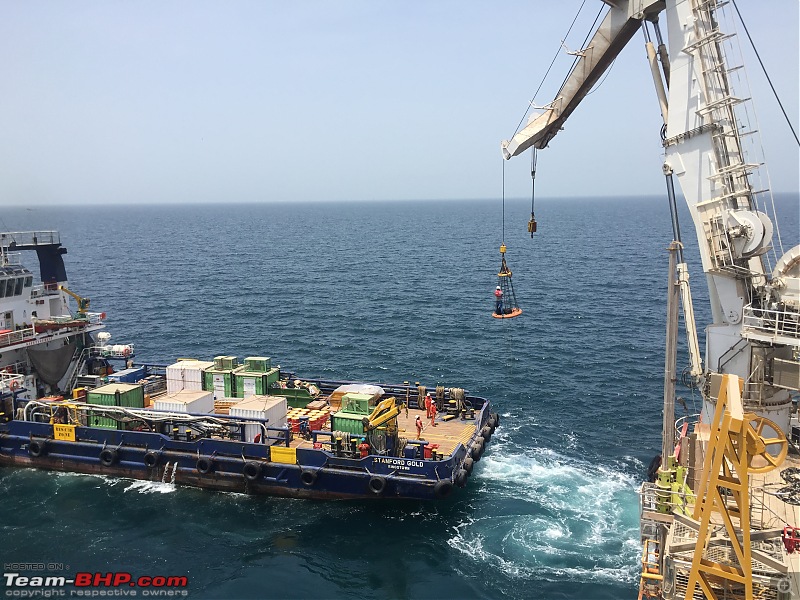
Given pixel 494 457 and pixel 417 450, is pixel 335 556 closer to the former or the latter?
pixel 417 450

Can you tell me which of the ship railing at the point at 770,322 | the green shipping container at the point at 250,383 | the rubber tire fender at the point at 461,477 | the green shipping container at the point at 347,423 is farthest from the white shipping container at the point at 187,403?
the ship railing at the point at 770,322

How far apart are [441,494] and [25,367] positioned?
25201 mm

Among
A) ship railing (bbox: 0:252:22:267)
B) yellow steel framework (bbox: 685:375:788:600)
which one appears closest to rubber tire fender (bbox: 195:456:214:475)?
ship railing (bbox: 0:252:22:267)

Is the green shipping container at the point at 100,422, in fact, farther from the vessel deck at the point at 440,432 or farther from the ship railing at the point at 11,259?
the ship railing at the point at 11,259

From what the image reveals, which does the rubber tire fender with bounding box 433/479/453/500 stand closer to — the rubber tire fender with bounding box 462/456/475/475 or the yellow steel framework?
the rubber tire fender with bounding box 462/456/475/475

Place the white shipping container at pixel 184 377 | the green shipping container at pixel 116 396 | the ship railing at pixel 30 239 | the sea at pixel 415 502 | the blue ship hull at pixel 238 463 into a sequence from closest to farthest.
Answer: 1. the sea at pixel 415 502
2. the blue ship hull at pixel 238 463
3. the green shipping container at pixel 116 396
4. the white shipping container at pixel 184 377
5. the ship railing at pixel 30 239

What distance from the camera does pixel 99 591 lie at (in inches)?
928

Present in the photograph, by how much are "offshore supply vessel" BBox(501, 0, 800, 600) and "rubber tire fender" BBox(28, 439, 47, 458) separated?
90.6 feet

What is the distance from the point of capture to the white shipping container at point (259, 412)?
30516 mm

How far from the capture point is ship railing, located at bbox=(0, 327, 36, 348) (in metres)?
34.9

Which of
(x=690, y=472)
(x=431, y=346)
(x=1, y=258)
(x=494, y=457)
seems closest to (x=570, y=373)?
(x=431, y=346)

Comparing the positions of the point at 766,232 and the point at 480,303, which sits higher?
the point at 766,232

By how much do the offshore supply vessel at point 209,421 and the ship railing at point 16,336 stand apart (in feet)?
0.21

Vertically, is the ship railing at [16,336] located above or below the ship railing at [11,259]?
below
